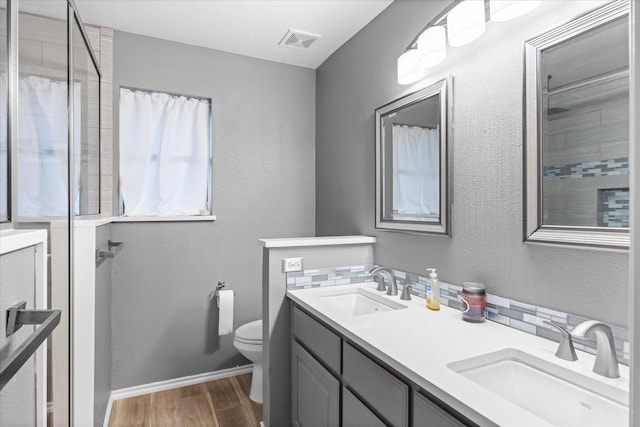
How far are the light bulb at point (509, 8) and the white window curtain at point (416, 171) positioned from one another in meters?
0.53

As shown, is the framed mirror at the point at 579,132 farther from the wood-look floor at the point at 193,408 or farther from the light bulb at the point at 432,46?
the wood-look floor at the point at 193,408

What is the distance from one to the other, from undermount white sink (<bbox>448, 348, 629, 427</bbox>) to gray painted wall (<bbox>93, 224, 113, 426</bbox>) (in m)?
1.75

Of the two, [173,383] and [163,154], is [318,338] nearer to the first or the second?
[173,383]

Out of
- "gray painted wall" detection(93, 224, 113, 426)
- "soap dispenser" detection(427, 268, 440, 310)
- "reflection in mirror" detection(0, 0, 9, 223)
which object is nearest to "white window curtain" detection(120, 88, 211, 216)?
"gray painted wall" detection(93, 224, 113, 426)

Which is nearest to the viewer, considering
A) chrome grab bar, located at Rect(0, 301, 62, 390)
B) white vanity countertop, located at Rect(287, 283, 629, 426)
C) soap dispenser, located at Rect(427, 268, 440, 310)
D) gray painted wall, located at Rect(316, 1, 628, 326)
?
chrome grab bar, located at Rect(0, 301, 62, 390)

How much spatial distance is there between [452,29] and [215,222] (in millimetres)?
1986

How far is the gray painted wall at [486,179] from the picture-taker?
3.83 feet

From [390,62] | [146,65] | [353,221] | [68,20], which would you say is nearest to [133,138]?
[146,65]

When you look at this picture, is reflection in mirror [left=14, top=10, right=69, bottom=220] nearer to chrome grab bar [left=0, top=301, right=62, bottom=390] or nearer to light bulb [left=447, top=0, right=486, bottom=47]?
chrome grab bar [left=0, top=301, right=62, bottom=390]

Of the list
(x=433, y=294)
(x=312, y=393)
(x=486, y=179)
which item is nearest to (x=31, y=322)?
(x=312, y=393)

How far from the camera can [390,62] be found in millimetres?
2088

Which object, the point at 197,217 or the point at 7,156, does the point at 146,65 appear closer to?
the point at 197,217

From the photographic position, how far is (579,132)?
115cm

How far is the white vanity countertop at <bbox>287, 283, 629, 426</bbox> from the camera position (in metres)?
0.82
